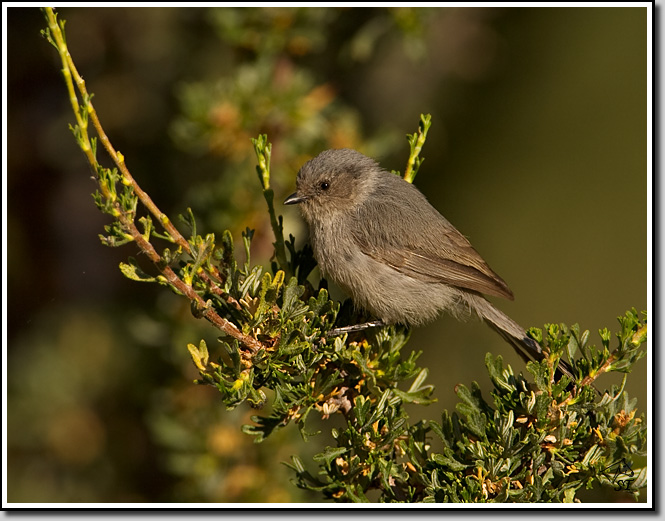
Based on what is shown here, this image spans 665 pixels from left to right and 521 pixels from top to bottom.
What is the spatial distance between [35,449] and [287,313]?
2367 mm

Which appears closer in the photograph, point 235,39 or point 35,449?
point 235,39

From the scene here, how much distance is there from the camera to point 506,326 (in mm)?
3385

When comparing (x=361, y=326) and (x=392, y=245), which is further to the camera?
(x=392, y=245)

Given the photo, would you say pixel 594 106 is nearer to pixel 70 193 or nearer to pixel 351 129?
pixel 351 129

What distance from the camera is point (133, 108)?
4.12 meters

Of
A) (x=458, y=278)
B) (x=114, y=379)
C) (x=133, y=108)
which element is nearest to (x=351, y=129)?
(x=458, y=278)

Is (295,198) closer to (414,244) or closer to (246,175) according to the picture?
(246,175)

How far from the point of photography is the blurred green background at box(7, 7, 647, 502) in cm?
338

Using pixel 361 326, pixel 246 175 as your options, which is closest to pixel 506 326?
pixel 361 326

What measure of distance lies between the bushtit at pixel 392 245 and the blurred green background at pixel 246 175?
0.53 feet

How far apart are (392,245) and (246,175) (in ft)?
2.66

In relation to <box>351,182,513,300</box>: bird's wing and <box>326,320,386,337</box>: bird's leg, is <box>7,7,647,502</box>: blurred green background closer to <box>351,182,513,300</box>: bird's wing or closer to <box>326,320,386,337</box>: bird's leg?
<box>351,182,513,300</box>: bird's wing

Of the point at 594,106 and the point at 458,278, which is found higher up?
the point at 594,106

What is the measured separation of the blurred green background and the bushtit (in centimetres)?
16
